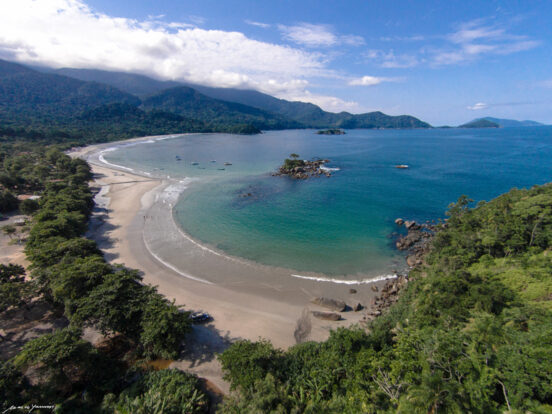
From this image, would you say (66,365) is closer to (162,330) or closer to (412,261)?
(162,330)

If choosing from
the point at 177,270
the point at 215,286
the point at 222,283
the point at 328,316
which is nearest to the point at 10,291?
the point at 177,270

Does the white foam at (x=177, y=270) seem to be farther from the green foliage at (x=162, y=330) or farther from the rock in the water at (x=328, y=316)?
the rock in the water at (x=328, y=316)

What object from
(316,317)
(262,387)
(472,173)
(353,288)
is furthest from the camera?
(472,173)

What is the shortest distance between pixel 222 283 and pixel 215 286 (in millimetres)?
939

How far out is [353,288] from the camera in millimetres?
28562

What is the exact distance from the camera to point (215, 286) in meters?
28.4

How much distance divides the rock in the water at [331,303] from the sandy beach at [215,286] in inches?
28.2

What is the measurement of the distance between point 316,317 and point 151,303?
1502 centimetres

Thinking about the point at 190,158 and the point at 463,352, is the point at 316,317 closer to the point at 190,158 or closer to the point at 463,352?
the point at 463,352

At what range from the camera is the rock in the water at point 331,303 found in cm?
2514

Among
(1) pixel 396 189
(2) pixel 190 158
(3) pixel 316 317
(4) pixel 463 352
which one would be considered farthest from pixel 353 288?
(2) pixel 190 158

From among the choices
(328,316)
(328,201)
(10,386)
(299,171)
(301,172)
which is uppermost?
(299,171)

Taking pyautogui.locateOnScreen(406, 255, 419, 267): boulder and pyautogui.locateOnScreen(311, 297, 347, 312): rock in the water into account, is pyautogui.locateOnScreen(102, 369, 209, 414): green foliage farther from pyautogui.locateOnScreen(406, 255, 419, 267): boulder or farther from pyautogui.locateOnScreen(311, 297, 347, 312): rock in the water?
pyautogui.locateOnScreen(406, 255, 419, 267): boulder

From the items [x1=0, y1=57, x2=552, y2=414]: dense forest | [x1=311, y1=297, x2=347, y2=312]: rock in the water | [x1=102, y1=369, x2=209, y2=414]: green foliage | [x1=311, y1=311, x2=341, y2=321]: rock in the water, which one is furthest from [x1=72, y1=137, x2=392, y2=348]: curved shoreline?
[x1=102, y1=369, x2=209, y2=414]: green foliage
